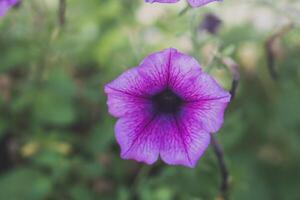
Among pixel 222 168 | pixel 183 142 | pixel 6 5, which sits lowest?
pixel 222 168

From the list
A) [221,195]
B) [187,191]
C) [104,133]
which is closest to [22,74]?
[104,133]

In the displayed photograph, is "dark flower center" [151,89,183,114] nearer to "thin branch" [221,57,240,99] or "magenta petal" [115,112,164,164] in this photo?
"magenta petal" [115,112,164,164]

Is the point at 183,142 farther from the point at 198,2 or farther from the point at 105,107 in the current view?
the point at 105,107

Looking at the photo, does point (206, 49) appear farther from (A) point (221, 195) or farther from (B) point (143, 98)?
(B) point (143, 98)

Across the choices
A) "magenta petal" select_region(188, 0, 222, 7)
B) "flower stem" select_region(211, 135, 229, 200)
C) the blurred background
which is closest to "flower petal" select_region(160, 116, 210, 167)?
"flower stem" select_region(211, 135, 229, 200)

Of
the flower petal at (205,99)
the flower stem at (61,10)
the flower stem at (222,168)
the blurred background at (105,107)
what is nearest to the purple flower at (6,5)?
the flower stem at (61,10)

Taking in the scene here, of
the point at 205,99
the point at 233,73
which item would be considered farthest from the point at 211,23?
the point at 205,99

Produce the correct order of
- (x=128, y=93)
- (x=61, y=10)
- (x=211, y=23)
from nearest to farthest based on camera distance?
(x=128, y=93) < (x=61, y=10) < (x=211, y=23)
